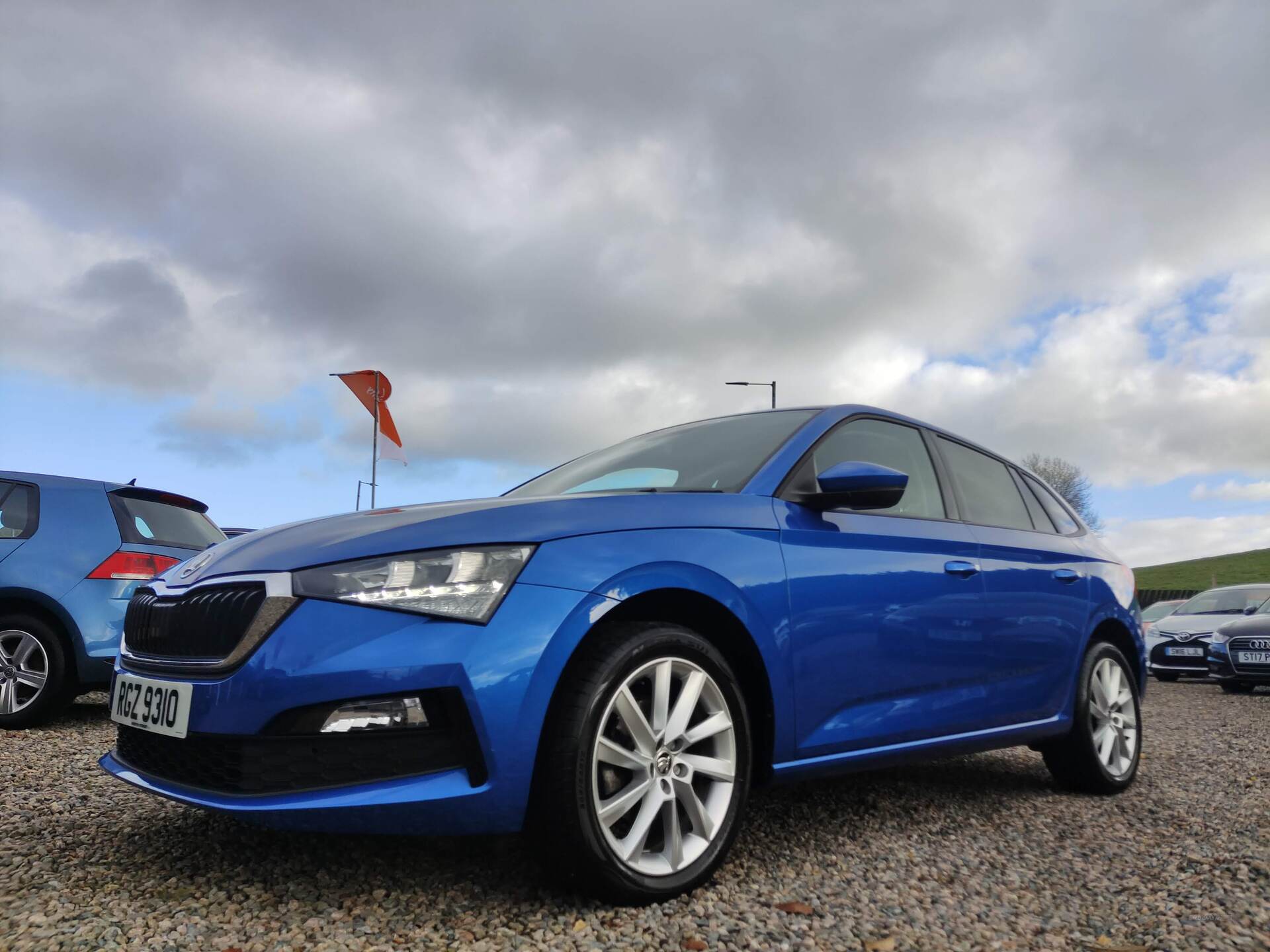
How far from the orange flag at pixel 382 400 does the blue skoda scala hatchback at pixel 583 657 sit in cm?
1733

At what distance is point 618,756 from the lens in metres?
2.54

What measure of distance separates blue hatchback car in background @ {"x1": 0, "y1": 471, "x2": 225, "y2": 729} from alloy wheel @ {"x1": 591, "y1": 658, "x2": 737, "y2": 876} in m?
3.99

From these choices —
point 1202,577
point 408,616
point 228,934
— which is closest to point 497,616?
point 408,616

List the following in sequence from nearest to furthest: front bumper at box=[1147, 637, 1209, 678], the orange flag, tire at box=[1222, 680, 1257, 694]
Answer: tire at box=[1222, 680, 1257, 694]
front bumper at box=[1147, 637, 1209, 678]
the orange flag

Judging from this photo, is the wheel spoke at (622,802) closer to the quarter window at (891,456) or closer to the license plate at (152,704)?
the license plate at (152,704)

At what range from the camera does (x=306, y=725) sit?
235 cm

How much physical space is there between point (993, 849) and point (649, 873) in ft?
4.85

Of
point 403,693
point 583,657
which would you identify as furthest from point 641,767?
point 403,693

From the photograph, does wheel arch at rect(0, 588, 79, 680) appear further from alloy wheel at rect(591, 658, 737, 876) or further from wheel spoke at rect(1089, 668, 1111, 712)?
wheel spoke at rect(1089, 668, 1111, 712)

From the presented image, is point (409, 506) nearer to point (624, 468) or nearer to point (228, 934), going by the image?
point (624, 468)

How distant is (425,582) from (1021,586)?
2.75 meters

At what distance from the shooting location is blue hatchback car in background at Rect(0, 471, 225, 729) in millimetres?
5609

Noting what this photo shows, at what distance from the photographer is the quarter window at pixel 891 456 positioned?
140 inches

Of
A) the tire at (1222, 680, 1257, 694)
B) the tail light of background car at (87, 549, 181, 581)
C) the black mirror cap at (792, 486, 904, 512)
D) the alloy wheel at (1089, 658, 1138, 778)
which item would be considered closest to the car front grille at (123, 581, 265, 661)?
the black mirror cap at (792, 486, 904, 512)
